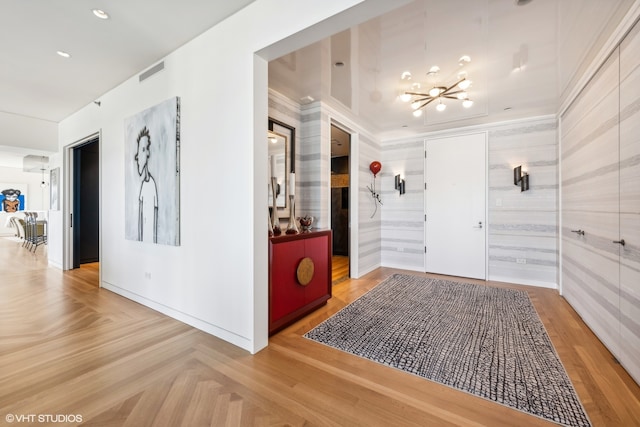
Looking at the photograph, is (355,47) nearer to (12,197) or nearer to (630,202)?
(630,202)

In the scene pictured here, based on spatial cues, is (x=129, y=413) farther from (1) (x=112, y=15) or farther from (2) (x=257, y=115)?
(1) (x=112, y=15)

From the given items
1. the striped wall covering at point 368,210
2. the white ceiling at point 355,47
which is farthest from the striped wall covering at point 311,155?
the striped wall covering at point 368,210

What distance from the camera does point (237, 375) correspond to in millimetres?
1881

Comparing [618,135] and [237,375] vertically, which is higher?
[618,135]

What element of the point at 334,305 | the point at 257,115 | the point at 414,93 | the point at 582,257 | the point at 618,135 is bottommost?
the point at 334,305

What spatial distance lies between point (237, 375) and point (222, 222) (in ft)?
3.97

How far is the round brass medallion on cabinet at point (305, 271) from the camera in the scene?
9.25 ft

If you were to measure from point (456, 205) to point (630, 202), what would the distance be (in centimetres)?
292

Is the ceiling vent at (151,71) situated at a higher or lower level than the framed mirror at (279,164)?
higher

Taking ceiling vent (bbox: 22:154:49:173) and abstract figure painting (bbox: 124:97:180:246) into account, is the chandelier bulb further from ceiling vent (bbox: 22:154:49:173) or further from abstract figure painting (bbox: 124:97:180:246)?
ceiling vent (bbox: 22:154:49:173)

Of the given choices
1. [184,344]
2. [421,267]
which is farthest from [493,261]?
[184,344]

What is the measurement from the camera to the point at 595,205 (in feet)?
8.41

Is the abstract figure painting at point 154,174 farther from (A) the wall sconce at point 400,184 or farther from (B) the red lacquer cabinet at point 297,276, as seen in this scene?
(A) the wall sconce at point 400,184

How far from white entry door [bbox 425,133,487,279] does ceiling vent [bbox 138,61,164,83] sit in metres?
4.41
